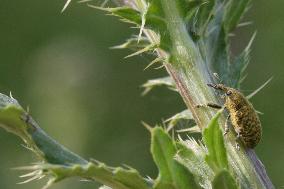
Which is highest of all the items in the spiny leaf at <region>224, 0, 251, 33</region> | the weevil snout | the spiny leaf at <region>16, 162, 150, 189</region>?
the spiny leaf at <region>224, 0, 251, 33</region>

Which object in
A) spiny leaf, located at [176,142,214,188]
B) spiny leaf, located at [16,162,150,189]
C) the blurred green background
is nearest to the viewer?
spiny leaf, located at [16,162,150,189]

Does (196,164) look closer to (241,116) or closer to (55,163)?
(241,116)

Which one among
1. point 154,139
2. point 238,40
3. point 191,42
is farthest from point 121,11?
point 238,40

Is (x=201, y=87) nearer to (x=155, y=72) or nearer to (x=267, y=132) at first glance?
(x=267, y=132)

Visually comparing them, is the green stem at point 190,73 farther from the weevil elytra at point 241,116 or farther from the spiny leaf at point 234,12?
the spiny leaf at point 234,12

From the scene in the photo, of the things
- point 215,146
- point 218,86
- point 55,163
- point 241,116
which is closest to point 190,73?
point 218,86

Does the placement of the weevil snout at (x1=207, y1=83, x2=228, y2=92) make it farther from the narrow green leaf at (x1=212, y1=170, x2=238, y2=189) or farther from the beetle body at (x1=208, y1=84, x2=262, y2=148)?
the narrow green leaf at (x1=212, y1=170, x2=238, y2=189)

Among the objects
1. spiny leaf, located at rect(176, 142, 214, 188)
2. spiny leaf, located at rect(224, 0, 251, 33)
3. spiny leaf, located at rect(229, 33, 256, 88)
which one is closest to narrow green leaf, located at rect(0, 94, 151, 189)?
spiny leaf, located at rect(176, 142, 214, 188)
